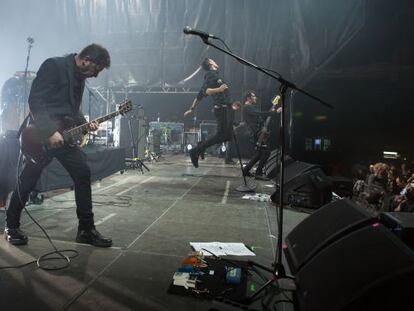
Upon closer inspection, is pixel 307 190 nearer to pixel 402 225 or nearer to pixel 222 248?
pixel 222 248

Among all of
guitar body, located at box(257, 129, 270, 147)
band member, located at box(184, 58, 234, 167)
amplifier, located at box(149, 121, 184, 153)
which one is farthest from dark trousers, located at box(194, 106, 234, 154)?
amplifier, located at box(149, 121, 184, 153)

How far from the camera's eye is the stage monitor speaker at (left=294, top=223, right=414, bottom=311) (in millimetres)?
1460

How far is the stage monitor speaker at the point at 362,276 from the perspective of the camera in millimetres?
1460

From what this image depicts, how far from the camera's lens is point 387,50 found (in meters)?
8.81

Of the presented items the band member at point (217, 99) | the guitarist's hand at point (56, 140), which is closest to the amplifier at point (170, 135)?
the band member at point (217, 99)

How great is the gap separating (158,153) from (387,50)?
7457 millimetres

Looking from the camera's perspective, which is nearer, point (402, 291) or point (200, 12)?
point (402, 291)

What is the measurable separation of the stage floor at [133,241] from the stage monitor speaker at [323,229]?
0.34m

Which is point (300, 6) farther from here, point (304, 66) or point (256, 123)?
point (256, 123)

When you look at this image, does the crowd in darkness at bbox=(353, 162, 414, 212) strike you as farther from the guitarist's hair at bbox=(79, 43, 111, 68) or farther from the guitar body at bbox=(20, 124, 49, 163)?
the guitar body at bbox=(20, 124, 49, 163)

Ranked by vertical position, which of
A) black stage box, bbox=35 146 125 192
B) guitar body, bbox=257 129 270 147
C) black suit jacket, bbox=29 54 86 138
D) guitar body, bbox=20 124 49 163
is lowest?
black stage box, bbox=35 146 125 192

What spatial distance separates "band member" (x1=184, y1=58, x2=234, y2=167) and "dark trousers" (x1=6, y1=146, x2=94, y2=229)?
3759 millimetres

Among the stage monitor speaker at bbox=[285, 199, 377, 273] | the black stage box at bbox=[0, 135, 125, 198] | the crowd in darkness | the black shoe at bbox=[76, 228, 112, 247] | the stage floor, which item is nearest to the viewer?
the stage monitor speaker at bbox=[285, 199, 377, 273]

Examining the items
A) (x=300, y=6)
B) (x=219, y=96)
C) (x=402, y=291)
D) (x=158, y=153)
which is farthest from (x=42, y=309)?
(x=300, y=6)
